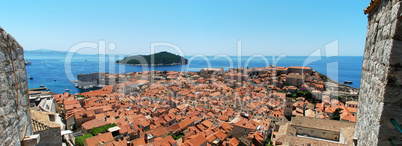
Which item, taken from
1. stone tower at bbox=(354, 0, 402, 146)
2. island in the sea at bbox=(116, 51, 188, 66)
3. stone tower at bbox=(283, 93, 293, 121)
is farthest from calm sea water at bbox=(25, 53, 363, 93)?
stone tower at bbox=(354, 0, 402, 146)

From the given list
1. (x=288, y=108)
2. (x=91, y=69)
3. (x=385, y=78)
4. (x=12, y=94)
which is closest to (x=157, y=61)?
(x=91, y=69)

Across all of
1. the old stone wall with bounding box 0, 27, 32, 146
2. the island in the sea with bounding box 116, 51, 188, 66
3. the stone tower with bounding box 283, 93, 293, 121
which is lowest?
the stone tower with bounding box 283, 93, 293, 121

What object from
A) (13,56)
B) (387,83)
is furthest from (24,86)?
(387,83)

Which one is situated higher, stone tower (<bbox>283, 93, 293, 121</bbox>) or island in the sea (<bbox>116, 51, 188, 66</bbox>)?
island in the sea (<bbox>116, 51, 188, 66</bbox>)

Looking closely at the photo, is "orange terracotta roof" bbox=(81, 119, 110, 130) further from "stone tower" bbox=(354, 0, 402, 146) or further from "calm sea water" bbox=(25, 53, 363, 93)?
"calm sea water" bbox=(25, 53, 363, 93)

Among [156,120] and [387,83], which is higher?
[387,83]

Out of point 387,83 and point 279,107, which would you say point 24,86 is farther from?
point 279,107

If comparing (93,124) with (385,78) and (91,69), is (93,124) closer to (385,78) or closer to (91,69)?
(385,78)
